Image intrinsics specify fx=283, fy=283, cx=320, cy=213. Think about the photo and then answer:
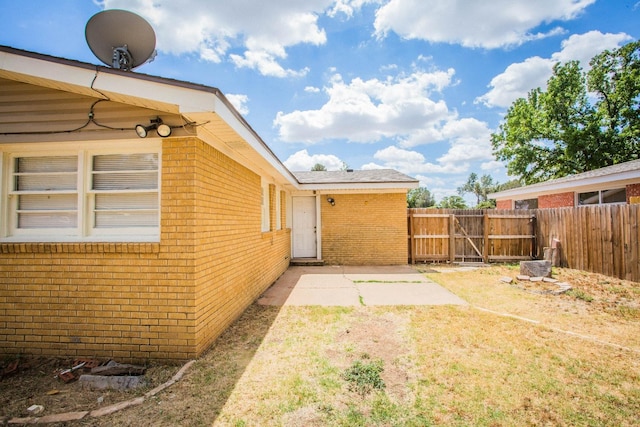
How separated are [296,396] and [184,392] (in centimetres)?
109

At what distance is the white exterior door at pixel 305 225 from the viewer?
10867 mm

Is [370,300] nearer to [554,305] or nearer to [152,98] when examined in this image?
[554,305]

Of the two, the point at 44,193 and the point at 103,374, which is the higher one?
the point at 44,193

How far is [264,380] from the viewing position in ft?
9.65

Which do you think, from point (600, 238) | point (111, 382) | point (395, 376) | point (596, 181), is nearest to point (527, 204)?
point (596, 181)

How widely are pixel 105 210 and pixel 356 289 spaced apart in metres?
5.20

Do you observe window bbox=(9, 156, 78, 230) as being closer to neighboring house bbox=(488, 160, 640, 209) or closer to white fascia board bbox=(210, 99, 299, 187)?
white fascia board bbox=(210, 99, 299, 187)

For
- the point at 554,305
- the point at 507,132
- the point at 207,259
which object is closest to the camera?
the point at 207,259

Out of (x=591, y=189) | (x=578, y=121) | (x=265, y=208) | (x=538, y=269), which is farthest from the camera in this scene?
(x=578, y=121)

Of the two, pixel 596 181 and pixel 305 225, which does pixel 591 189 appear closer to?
pixel 596 181

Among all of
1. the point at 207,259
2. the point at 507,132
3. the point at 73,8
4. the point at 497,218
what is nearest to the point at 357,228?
the point at 497,218

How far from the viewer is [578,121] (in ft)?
71.1

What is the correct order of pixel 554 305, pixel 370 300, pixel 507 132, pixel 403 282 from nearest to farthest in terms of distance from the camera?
pixel 554 305 → pixel 370 300 → pixel 403 282 → pixel 507 132

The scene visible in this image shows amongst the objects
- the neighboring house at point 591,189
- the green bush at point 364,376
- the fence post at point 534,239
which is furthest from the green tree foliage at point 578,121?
the green bush at point 364,376
